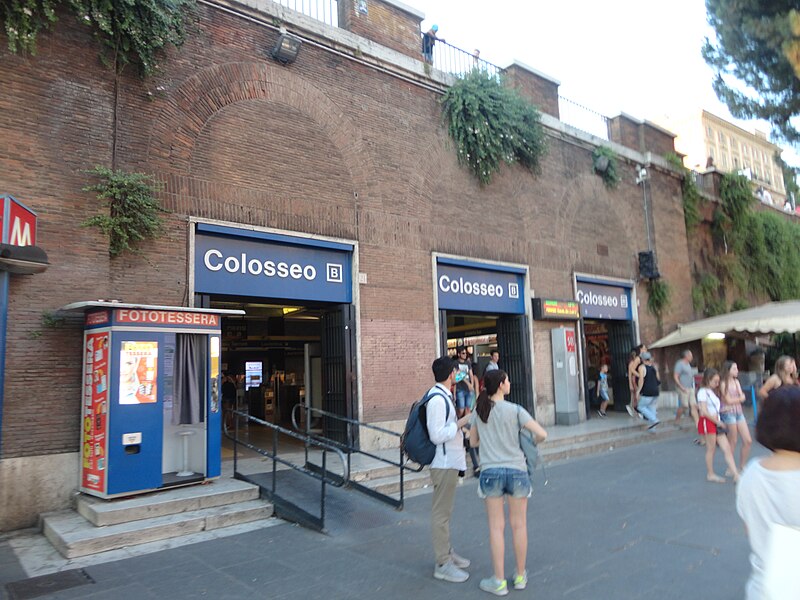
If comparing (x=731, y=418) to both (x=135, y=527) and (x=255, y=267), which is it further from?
(x=135, y=527)

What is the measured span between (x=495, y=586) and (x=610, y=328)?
47.4 ft

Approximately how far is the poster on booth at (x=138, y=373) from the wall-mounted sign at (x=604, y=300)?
1125cm

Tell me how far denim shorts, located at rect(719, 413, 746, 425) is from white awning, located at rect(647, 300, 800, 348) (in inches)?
344

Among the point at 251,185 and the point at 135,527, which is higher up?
the point at 251,185

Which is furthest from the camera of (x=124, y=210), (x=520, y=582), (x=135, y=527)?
(x=124, y=210)

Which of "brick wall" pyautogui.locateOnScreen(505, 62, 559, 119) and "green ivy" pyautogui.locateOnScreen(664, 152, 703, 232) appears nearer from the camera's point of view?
"brick wall" pyautogui.locateOnScreen(505, 62, 559, 119)

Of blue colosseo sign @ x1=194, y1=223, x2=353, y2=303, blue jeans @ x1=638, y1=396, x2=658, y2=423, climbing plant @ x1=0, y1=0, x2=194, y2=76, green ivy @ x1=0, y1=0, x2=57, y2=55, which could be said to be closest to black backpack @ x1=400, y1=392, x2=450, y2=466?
blue colosseo sign @ x1=194, y1=223, x2=353, y2=303

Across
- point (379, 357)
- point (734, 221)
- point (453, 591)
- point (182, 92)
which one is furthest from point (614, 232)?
point (453, 591)

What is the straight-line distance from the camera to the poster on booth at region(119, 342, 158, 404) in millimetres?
6949

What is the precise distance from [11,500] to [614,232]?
15.5 m

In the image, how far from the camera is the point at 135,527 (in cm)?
614

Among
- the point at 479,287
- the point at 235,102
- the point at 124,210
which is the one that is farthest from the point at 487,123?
the point at 124,210

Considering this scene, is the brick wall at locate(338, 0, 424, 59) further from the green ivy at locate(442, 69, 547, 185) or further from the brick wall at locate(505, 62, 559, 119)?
the brick wall at locate(505, 62, 559, 119)

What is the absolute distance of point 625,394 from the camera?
1722 cm
